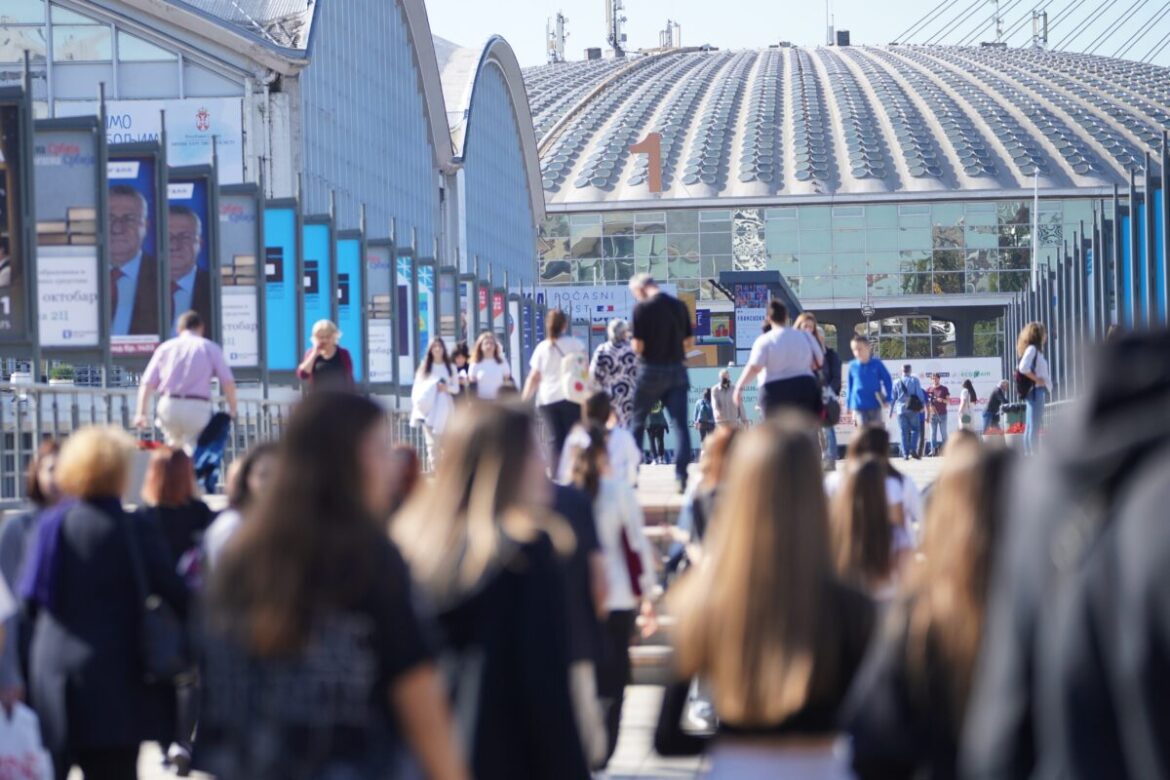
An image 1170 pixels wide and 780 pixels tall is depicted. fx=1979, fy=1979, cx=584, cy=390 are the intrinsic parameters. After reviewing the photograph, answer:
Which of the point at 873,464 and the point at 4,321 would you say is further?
the point at 4,321

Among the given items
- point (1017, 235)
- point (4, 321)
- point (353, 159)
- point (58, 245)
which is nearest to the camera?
point (4, 321)

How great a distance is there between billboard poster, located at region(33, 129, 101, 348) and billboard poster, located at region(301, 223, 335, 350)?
965 cm

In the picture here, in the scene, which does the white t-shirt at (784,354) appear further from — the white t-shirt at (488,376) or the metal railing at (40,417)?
the white t-shirt at (488,376)

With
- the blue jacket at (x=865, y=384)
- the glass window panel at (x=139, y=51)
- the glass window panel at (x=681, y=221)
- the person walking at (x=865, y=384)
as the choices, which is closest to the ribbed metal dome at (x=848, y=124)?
the glass window panel at (x=681, y=221)

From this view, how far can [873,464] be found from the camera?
5.28 m

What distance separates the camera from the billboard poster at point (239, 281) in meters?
23.5

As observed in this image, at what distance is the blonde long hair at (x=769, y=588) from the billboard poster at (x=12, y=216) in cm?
1364

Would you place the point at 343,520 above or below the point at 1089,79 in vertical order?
below

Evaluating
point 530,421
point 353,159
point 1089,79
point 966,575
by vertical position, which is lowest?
point 966,575

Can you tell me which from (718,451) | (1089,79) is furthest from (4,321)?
(1089,79)

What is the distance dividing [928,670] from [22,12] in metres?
38.1

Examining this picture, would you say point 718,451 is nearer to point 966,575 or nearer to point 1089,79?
point 966,575

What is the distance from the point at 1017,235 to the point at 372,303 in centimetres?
5199

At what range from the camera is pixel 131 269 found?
20.5 m
